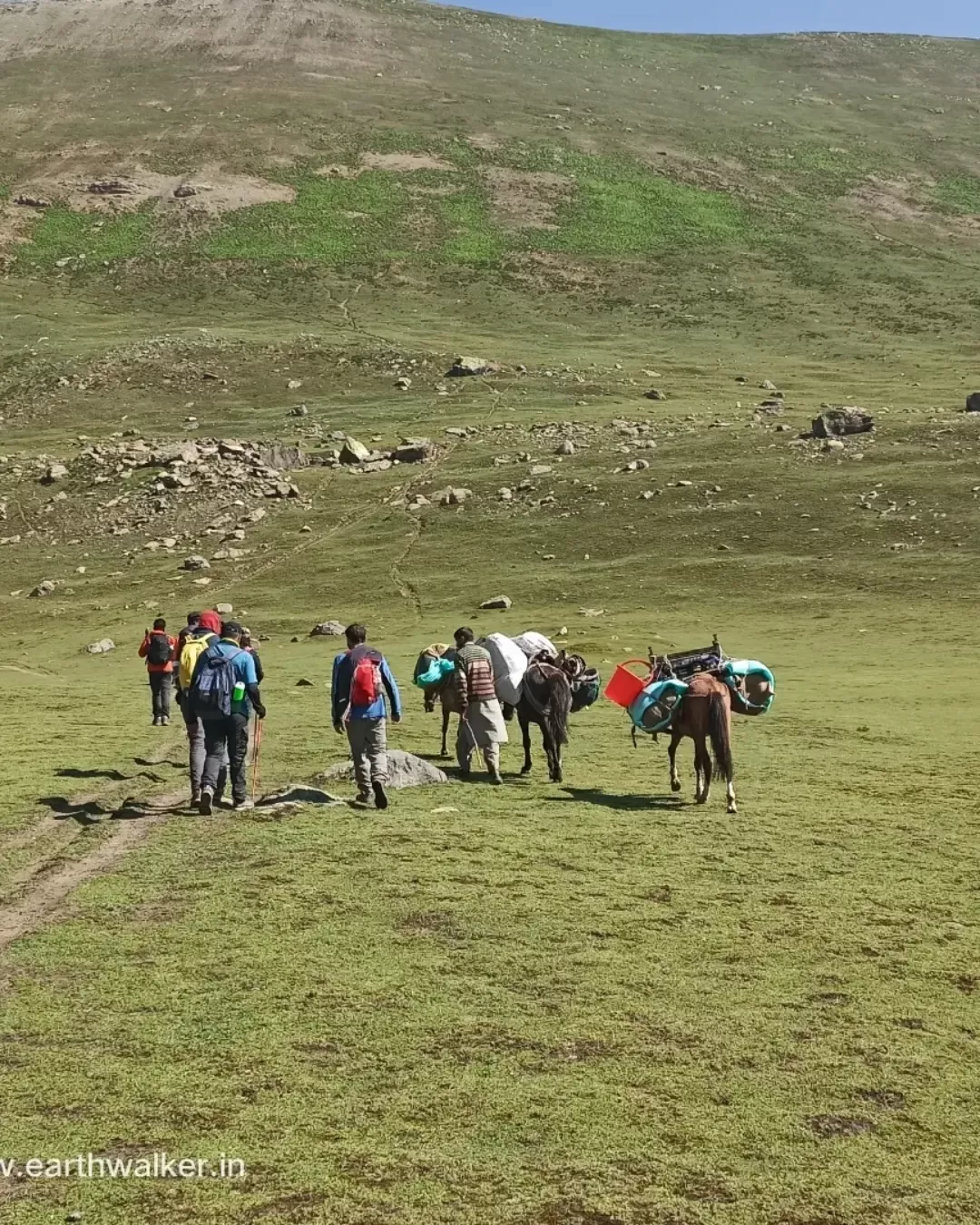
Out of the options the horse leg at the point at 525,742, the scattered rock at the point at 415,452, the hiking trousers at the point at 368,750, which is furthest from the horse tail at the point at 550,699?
the scattered rock at the point at 415,452

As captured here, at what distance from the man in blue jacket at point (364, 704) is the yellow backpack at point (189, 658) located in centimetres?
194

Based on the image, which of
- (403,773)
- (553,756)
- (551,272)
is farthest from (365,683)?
(551,272)

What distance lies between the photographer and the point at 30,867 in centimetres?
1276

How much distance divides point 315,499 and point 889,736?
108 ft

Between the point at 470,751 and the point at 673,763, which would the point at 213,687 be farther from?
the point at 673,763

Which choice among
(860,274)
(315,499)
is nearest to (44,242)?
(315,499)

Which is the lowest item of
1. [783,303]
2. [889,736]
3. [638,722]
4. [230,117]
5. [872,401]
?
[889,736]

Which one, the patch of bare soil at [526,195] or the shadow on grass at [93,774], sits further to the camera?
the patch of bare soil at [526,195]

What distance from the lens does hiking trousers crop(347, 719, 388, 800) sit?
Answer: 15148 mm

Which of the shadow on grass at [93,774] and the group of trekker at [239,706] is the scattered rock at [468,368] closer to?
the shadow on grass at [93,774]

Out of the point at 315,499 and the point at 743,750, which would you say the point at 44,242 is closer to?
the point at 315,499

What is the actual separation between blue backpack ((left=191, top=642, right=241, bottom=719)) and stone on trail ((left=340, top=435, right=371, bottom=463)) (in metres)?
40.5

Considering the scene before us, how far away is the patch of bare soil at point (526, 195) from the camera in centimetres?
9988

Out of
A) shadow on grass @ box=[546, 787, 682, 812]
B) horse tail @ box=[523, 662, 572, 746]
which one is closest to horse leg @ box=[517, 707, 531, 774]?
horse tail @ box=[523, 662, 572, 746]
